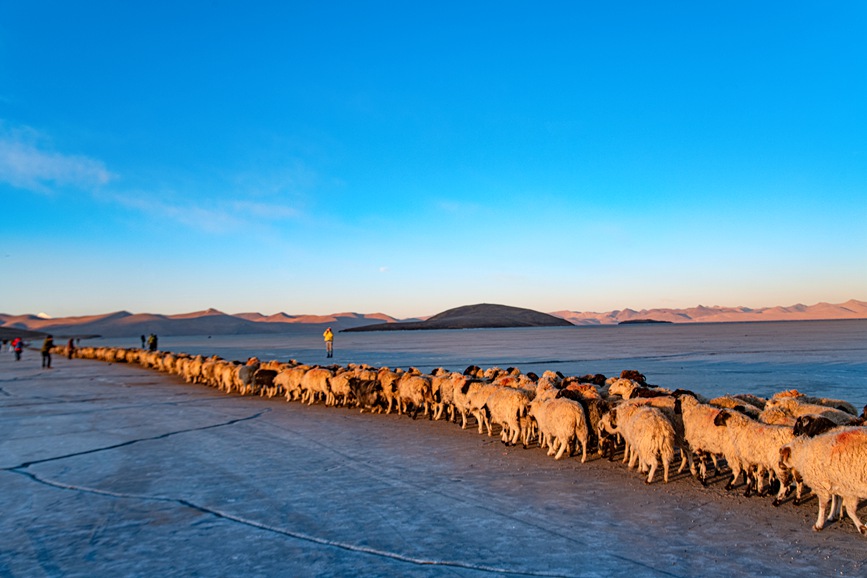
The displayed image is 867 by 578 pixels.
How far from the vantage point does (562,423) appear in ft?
32.0

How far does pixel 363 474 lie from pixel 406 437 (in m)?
3.19

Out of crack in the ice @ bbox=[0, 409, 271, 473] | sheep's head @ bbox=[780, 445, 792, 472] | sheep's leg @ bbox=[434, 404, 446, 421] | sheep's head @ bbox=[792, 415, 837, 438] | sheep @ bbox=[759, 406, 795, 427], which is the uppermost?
sheep's head @ bbox=[792, 415, 837, 438]

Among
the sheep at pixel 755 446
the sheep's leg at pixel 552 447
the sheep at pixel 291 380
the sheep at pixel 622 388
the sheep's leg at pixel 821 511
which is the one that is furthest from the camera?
the sheep at pixel 291 380

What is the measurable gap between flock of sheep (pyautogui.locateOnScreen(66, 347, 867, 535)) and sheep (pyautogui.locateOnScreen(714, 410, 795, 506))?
0.04 feet

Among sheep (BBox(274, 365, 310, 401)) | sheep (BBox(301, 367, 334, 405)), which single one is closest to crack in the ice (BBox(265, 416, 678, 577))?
sheep (BBox(301, 367, 334, 405))

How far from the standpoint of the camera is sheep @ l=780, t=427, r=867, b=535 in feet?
20.4

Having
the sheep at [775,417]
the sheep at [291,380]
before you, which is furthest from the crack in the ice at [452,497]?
the sheep at [291,380]

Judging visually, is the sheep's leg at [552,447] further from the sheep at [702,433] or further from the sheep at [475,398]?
the sheep at [702,433]

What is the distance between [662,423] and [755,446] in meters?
1.20

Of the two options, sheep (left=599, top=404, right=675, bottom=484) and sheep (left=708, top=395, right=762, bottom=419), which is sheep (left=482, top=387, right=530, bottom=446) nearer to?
sheep (left=599, top=404, right=675, bottom=484)

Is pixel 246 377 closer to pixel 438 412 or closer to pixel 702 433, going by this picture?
pixel 438 412

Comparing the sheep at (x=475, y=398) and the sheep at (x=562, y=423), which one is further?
the sheep at (x=475, y=398)

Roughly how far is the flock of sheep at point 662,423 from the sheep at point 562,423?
2 centimetres

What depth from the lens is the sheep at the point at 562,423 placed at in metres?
9.68
